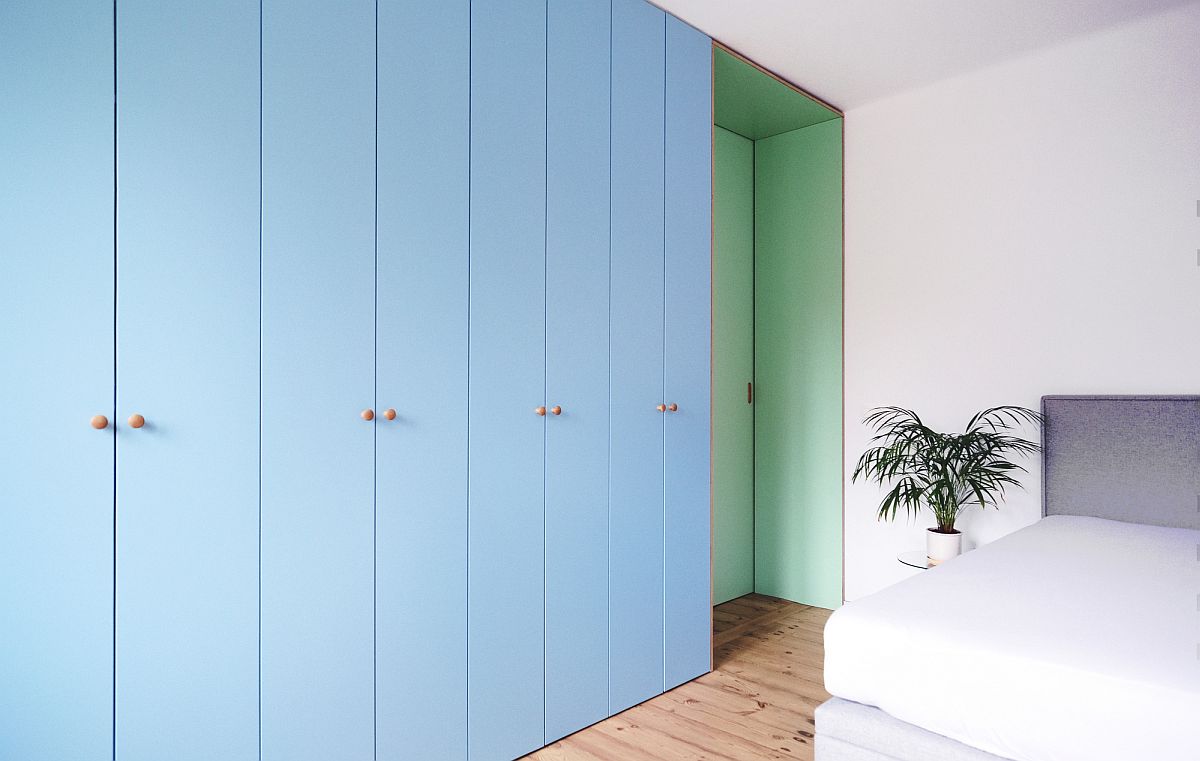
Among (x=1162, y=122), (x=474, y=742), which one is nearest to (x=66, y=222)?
(x=474, y=742)

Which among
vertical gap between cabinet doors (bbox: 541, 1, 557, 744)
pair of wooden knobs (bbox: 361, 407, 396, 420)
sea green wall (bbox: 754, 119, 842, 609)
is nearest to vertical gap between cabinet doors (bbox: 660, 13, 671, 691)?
vertical gap between cabinet doors (bbox: 541, 1, 557, 744)

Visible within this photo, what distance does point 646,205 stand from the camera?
2.73 meters

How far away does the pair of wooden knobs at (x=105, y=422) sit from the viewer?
1470 millimetres

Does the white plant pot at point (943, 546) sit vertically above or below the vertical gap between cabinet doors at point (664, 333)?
below

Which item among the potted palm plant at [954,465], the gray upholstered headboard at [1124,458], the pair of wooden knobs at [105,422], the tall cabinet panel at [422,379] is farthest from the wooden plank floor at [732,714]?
the pair of wooden knobs at [105,422]

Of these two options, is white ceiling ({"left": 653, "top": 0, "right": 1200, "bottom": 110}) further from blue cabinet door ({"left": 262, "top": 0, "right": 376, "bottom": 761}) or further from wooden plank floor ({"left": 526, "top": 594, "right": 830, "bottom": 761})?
wooden plank floor ({"left": 526, "top": 594, "right": 830, "bottom": 761})

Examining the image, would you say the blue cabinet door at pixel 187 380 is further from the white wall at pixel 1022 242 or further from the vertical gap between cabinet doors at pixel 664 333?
the white wall at pixel 1022 242

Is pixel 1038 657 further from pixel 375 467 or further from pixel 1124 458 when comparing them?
pixel 1124 458

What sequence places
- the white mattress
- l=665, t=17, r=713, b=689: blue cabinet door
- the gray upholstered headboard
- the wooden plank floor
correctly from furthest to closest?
l=665, t=17, r=713, b=689: blue cabinet door → the gray upholstered headboard → the wooden plank floor → the white mattress

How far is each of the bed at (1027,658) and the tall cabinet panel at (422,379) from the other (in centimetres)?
106

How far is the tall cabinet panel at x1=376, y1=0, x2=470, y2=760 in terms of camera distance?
6.41 ft

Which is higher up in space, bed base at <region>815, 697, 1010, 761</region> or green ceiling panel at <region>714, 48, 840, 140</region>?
green ceiling panel at <region>714, 48, 840, 140</region>

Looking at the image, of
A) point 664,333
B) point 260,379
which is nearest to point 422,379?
point 260,379

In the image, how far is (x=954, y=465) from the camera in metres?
3.14
